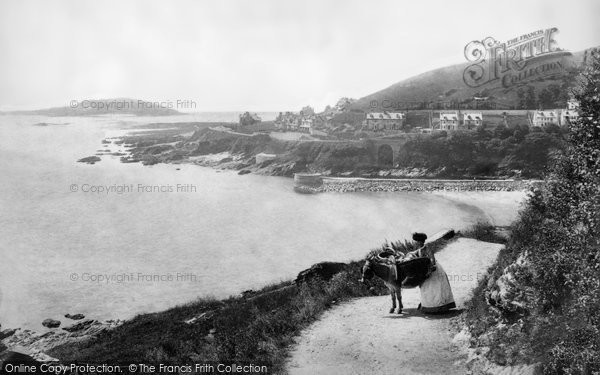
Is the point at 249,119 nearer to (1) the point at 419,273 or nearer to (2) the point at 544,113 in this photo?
(2) the point at 544,113

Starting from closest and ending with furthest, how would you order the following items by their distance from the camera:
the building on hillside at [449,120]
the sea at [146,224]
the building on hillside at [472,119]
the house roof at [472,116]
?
1. the sea at [146,224]
2. the building on hillside at [472,119]
3. the building on hillside at [449,120]
4. the house roof at [472,116]

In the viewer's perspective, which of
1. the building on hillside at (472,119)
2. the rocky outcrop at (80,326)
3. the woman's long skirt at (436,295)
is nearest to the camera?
the woman's long skirt at (436,295)

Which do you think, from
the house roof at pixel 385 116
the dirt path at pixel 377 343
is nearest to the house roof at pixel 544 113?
the house roof at pixel 385 116

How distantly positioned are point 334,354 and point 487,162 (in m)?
21.4

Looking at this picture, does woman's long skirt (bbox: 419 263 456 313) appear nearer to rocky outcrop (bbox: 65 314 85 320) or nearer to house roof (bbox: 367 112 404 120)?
rocky outcrop (bbox: 65 314 85 320)

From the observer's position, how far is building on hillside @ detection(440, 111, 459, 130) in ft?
98.4

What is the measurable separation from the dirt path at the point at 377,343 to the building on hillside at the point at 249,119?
18.2 metres

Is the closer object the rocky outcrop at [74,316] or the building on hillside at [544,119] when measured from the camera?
the rocky outcrop at [74,316]

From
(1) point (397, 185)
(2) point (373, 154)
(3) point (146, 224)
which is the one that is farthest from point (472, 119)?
(3) point (146, 224)

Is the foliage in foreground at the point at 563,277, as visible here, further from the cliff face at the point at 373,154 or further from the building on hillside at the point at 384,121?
the building on hillside at the point at 384,121

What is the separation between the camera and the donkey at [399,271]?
7.44 meters

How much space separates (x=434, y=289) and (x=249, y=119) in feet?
66.5

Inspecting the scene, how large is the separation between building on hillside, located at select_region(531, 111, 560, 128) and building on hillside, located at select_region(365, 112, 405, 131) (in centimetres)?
905

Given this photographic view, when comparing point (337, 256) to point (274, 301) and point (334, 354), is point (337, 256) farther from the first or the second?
point (334, 354)
